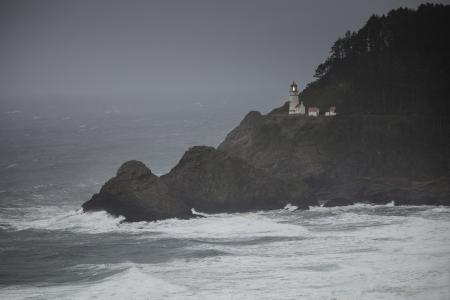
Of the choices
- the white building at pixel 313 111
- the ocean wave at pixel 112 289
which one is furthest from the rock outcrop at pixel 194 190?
the ocean wave at pixel 112 289

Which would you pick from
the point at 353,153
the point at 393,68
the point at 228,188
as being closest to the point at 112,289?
the point at 228,188

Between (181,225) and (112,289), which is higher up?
(181,225)

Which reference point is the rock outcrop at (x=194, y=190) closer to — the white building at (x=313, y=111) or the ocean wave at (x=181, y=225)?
the ocean wave at (x=181, y=225)

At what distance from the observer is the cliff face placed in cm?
7162

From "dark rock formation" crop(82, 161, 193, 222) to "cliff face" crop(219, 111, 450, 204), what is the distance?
38.9 feet

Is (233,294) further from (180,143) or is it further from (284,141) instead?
(180,143)

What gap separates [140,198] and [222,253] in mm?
13221

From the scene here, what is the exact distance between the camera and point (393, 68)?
8575cm

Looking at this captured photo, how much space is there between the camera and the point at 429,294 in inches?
1702

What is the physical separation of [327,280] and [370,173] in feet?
98.0

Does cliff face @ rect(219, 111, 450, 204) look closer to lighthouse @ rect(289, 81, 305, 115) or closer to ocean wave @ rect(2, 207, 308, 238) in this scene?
lighthouse @ rect(289, 81, 305, 115)

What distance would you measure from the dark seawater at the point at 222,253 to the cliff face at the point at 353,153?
434 cm

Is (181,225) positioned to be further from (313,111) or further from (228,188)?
(313,111)

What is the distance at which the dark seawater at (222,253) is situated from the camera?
151 feet
